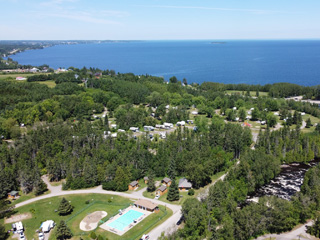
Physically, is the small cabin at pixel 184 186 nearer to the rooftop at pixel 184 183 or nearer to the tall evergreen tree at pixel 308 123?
the rooftop at pixel 184 183

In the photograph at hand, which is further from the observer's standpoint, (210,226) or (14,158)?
(14,158)

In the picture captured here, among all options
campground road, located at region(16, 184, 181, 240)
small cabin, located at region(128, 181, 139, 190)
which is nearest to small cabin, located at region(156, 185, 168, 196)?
campground road, located at region(16, 184, 181, 240)

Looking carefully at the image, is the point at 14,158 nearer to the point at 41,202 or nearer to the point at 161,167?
the point at 41,202

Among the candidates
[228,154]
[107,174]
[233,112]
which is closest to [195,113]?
[233,112]

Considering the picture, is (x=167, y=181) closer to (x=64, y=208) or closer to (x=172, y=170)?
(x=172, y=170)

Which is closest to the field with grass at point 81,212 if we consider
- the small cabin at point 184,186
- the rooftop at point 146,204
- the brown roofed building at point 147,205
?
the brown roofed building at point 147,205

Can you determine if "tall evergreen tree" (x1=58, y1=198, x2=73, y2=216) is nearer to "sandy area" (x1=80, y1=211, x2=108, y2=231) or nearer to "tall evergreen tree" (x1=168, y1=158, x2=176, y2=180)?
"sandy area" (x1=80, y1=211, x2=108, y2=231)
